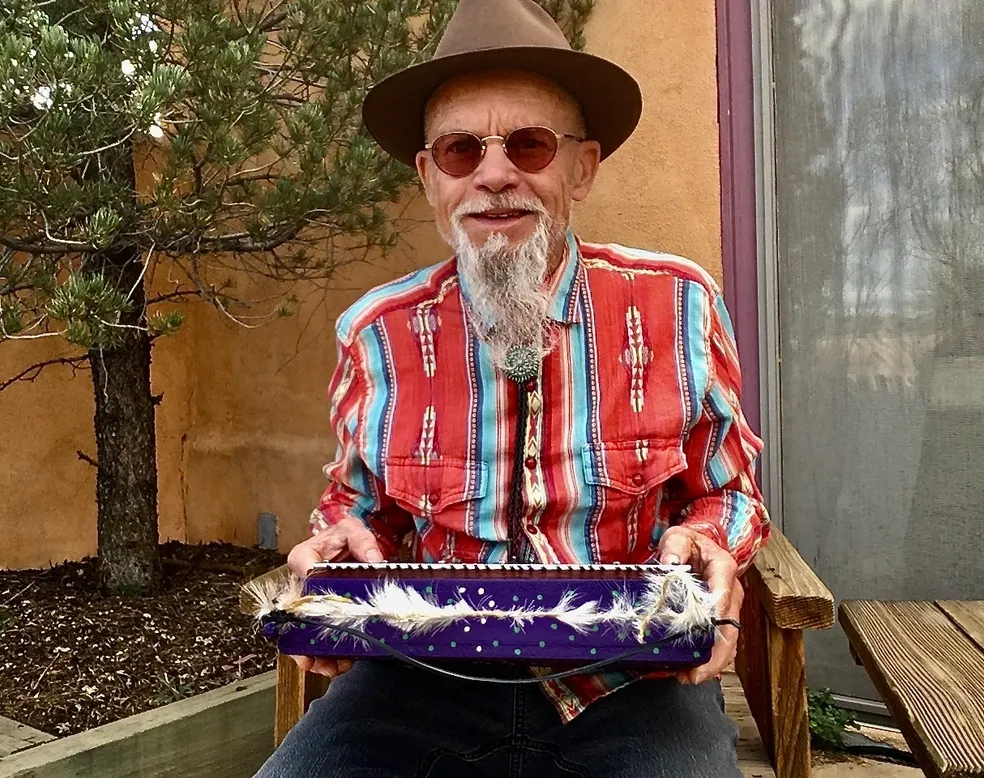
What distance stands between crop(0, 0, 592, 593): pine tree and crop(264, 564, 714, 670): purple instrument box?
993 millimetres

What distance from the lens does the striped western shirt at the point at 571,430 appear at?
164 centimetres

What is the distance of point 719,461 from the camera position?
5.52 feet

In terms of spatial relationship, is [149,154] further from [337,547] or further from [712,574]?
[712,574]

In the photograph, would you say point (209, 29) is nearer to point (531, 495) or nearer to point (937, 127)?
point (531, 495)

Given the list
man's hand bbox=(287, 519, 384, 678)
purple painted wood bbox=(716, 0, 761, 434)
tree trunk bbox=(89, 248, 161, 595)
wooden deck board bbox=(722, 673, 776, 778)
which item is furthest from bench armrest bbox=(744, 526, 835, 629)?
tree trunk bbox=(89, 248, 161, 595)

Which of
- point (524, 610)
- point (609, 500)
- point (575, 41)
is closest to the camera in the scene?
point (524, 610)

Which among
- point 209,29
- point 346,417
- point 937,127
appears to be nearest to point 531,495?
point 346,417

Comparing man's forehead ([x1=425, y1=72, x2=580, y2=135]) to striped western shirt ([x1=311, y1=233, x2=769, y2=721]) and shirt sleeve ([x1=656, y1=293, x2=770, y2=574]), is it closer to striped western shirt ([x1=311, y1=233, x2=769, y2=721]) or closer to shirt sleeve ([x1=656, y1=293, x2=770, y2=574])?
striped western shirt ([x1=311, y1=233, x2=769, y2=721])

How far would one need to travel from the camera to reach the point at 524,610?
1.18 m

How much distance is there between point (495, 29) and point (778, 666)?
1277 mm

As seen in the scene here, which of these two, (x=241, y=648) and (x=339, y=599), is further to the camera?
(x=241, y=648)

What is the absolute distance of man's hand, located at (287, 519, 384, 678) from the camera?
153 cm

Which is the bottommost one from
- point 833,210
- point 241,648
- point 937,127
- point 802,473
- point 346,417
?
point 241,648

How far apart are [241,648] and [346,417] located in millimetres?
1126
